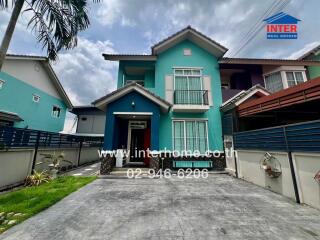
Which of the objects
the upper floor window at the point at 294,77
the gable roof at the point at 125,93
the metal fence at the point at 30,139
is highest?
the upper floor window at the point at 294,77

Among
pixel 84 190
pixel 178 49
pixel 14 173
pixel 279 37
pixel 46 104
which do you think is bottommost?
pixel 84 190

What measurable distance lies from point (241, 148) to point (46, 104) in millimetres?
17997

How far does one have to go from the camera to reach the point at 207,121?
10430mm

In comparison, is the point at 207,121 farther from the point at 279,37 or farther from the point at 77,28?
the point at 77,28

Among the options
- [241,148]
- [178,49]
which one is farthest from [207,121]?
[178,49]

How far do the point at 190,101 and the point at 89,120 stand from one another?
15.3 meters

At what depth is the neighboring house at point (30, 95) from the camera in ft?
39.0

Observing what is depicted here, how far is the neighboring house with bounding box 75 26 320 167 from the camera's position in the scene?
8969mm

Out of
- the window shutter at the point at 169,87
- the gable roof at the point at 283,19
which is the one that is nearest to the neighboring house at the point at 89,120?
the window shutter at the point at 169,87

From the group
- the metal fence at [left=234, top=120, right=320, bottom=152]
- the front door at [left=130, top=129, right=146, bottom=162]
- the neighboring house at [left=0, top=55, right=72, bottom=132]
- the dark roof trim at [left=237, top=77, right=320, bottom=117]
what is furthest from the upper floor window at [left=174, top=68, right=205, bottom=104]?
the neighboring house at [left=0, top=55, right=72, bottom=132]

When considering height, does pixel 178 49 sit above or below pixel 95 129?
above

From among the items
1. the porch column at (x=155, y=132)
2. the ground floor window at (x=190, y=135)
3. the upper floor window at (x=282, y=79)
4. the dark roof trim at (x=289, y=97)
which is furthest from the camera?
the upper floor window at (x=282, y=79)

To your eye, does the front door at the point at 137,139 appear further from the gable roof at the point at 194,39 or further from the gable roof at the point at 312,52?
the gable roof at the point at 312,52

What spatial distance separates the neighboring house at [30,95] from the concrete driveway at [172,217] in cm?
1141
